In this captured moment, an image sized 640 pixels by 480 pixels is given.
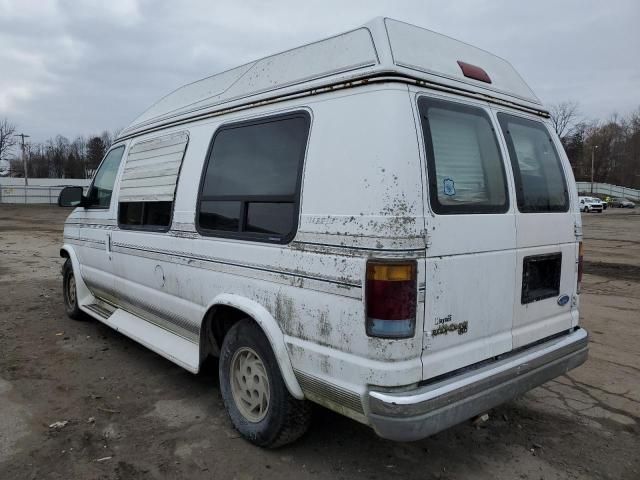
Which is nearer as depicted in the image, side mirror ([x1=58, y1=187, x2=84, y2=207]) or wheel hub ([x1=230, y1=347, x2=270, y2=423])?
wheel hub ([x1=230, y1=347, x2=270, y2=423])

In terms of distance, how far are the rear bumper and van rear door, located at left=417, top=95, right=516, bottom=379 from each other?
9 cm

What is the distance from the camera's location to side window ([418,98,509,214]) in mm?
2730

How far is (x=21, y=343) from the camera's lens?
5531mm

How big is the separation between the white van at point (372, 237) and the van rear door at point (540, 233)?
0.05 feet

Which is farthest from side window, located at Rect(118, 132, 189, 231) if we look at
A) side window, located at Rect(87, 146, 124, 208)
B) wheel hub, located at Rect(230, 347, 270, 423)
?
wheel hub, located at Rect(230, 347, 270, 423)

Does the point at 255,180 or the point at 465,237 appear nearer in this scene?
the point at 465,237

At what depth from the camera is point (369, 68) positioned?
8.91 ft

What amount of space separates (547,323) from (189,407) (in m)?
2.68

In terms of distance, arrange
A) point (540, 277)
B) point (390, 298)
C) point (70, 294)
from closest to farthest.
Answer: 1. point (390, 298)
2. point (540, 277)
3. point (70, 294)

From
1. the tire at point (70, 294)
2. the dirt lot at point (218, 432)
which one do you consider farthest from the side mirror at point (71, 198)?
the dirt lot at point (218, 432)

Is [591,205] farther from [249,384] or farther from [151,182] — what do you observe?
[249,384]

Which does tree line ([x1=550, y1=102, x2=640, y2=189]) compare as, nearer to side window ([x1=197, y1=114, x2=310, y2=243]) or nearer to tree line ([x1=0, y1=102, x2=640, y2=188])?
tree line ([x1=0, y1=102, x2=640, y2=188])

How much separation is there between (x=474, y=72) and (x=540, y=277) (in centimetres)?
137

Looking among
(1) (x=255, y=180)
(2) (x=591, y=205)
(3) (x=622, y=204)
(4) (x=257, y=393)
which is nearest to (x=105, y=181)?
(1) (x=255, y=180)
